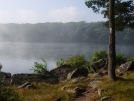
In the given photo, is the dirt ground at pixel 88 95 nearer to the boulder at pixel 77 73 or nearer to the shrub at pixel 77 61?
the boulder at pixel 77 73

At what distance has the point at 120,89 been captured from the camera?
1330 centimetres

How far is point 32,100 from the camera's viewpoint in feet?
46.5

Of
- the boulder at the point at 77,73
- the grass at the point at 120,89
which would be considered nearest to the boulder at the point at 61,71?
the boulder at the point at 77,73

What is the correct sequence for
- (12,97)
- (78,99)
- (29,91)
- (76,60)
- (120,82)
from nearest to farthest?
(12,97) → (78,99) → (120,82) → (29,91) → (76,60)

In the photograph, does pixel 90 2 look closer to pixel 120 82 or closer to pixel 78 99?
pixel 120 82

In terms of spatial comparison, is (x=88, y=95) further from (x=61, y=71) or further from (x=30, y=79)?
(x=61, y=71)

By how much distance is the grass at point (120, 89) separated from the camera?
39.8ft

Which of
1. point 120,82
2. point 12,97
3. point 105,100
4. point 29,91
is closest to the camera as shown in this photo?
point 12,97

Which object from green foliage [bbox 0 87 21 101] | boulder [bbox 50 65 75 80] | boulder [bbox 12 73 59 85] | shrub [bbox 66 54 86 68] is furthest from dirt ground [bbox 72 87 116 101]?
shrub [bbox 66 54 86 68]

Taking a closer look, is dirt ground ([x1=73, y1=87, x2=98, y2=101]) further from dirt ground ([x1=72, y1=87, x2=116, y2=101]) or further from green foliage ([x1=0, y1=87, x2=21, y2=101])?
green foliage ([x1=0, y1=87, x2=21, y2=101])

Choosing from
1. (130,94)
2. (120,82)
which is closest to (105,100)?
(130,94)

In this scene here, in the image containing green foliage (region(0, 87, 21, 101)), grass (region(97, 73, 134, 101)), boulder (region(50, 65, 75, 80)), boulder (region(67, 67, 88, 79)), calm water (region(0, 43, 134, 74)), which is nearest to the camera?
green foliage (region(0, 87, 21, 101))

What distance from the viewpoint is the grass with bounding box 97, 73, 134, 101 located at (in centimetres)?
1214

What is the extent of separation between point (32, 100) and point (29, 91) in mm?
3024
